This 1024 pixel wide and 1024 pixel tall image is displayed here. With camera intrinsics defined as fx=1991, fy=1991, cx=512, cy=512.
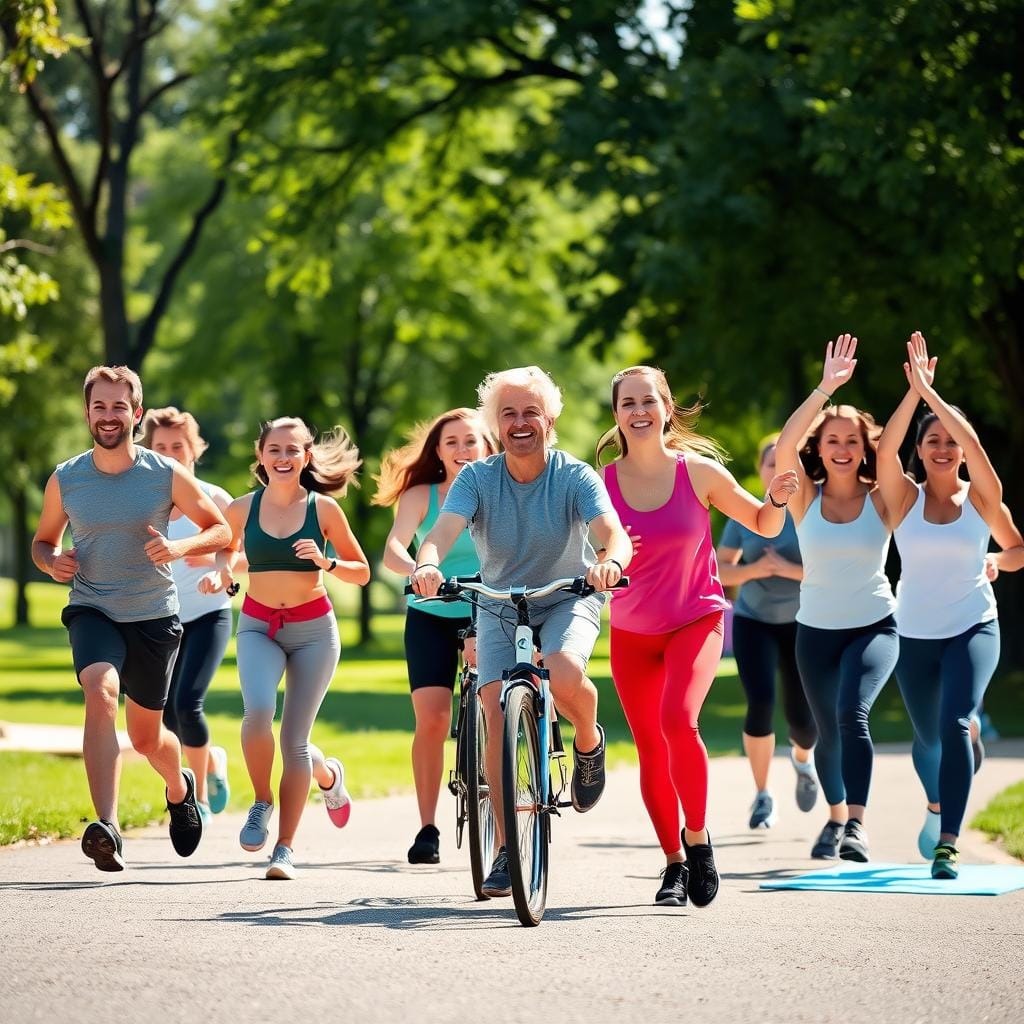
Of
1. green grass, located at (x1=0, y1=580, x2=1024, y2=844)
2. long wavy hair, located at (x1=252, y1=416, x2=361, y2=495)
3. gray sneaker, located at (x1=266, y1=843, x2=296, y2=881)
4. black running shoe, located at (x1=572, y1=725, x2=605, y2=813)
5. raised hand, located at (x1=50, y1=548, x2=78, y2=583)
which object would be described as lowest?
green grass, located at (x1=0, y1=580, x2=1024, y2=844)

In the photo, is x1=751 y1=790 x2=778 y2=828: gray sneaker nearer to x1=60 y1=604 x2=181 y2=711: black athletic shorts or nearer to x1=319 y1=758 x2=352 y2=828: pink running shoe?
x1=319 y1=758 x2=352 y2=828: pink running shoe

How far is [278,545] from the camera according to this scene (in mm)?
9180

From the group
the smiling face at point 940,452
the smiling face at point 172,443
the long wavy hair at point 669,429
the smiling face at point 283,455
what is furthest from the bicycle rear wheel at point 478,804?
the smiling face at point 172,443

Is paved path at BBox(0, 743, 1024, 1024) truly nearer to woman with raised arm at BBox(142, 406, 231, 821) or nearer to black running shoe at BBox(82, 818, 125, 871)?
black running shoe at BBox(82, 818, 125, 871)

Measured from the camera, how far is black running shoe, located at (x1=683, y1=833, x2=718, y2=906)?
7801mm

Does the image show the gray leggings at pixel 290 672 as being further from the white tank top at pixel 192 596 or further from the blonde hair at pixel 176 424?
the blonde hair at pixel 176 424

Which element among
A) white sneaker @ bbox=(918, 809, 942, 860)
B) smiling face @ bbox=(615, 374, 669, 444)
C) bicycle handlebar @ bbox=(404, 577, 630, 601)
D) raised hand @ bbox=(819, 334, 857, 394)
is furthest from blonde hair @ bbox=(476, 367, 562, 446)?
white sneaker @ bbox=(918, 809, 942, 860)

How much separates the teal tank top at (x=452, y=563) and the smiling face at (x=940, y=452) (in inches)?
88.7

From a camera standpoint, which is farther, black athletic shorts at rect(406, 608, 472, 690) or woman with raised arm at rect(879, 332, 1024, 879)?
black athletic shorts at rect(406, 608, 472, 690)

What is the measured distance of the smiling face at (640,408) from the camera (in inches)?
318

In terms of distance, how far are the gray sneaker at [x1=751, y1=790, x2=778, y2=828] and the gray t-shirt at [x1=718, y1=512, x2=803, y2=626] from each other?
3.35 feet

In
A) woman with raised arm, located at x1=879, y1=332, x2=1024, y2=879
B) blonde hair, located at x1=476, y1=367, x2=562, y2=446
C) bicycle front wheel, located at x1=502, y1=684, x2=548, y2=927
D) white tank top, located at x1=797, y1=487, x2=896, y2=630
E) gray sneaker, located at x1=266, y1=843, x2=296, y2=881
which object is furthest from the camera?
white tank top, located at x1=797, y1=487, x2=896, y2=630

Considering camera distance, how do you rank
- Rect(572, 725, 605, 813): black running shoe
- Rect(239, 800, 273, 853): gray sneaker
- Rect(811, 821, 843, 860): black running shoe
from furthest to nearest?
1. Rect(811, 821, 843, 860): black running shoe
2. Rect(239, 800, 273, 853): gray sneaker
3. Rect(572, 725, 605, 813): black running shoe

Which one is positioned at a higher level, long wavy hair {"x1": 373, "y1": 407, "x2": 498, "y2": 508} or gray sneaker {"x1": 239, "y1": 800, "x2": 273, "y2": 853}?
long wavy hair {"x1": 373, "y1": 407, "x2": 498, "y2": 508}
